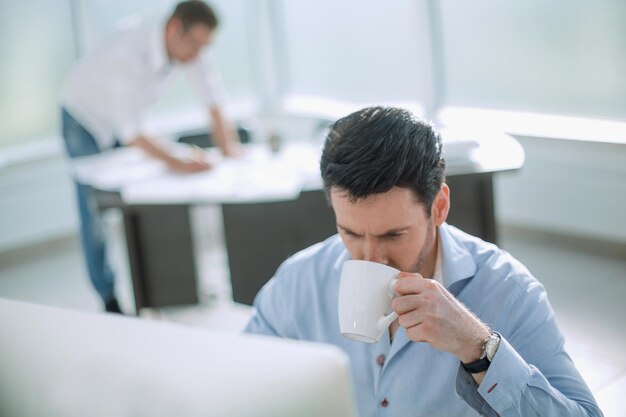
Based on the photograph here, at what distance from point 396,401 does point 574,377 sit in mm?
310

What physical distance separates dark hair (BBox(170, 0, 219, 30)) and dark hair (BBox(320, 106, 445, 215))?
2366 mm

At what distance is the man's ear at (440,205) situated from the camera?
1577 mm

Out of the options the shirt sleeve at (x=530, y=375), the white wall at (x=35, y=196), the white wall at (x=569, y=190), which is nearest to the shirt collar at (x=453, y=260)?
the shirt sleeve at (x=530, y=375)

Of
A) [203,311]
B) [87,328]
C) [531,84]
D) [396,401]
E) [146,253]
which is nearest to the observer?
[87,328]

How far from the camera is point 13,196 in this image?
511 centimetres

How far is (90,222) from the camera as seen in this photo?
13.6ft

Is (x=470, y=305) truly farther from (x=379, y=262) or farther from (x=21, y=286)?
(x=21, y=286)

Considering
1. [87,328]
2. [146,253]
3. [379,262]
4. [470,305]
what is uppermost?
[87,328]

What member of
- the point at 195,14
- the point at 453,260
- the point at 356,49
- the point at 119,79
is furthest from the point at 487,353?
the point at 356,49

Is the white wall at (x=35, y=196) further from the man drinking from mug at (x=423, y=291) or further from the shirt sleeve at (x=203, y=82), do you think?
the man drinking from mug at (x=423, y=291)

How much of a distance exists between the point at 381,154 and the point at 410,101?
12.6 feet

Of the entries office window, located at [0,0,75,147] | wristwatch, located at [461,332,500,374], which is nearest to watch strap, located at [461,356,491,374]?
wristwatch, located at [461,332,500,374]

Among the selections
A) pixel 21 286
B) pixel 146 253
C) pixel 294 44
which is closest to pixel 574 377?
pixel 146 253

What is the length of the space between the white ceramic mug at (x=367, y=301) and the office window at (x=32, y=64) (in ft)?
14.0
